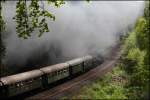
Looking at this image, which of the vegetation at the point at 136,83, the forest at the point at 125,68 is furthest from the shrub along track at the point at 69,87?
the vegetation at the point at 136,83

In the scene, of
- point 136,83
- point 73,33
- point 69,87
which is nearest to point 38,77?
point 69,87

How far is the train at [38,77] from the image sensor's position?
19978 millimetres

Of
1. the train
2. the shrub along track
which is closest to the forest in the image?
the shrub along track

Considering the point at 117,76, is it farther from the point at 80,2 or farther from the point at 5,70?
the point at 80,2

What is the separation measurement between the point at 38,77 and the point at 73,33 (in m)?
27.6

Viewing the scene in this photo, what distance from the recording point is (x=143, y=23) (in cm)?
1627

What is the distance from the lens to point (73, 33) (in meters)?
50.2

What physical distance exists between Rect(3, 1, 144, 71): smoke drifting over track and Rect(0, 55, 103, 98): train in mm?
7498

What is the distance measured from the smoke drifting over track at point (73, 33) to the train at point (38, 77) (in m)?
7.50

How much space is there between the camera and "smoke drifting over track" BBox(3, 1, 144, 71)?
35.3m

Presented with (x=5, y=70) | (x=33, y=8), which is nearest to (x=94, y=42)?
(x=5, y=70)

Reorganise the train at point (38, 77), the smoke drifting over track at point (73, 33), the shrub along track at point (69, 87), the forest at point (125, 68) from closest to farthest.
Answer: the forest at point (125, 68), the train at point (38, 77), the shrub along track at point (69, 87), the smoke drifting over track at point (73, 33)

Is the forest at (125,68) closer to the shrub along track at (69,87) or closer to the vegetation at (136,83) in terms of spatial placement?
the vegetation at (136,83)

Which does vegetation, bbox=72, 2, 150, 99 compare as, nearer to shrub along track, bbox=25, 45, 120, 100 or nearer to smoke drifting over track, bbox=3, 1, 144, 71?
shrub along track, bbox=25, 45, 120, 100
